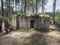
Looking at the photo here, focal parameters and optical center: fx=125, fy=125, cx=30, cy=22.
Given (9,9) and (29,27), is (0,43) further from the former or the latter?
(9,9)

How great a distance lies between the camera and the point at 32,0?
123 feet

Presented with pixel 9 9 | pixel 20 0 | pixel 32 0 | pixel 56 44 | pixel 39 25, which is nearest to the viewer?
pixel 56 44

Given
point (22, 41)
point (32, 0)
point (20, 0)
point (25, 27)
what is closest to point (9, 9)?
point (20, 0)

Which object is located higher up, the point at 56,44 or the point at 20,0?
the point at 20,0

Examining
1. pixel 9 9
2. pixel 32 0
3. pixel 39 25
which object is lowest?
pixel 39 25

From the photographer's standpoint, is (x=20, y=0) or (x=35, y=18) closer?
(x=35, y=18)

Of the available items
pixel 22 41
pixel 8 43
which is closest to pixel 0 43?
pixel 8 43

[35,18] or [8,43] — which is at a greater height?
[35,18]

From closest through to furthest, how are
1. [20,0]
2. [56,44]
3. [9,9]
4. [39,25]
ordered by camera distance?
[56,44] < [39,25] < [9,9] < [20,0]

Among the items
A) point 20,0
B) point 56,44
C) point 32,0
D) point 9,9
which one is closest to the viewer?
point 56,44

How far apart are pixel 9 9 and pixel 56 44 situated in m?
29.7

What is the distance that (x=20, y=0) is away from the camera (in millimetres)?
43156

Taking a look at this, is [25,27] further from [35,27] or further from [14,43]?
[14,43]

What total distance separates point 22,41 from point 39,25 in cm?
671
